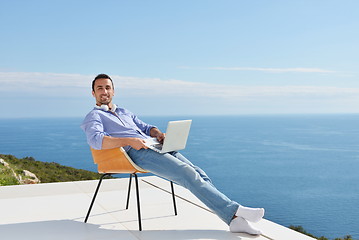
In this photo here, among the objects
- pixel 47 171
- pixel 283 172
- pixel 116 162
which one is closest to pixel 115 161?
pixel 116 162

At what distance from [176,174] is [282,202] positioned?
4362 centimetres

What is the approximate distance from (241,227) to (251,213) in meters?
0.14

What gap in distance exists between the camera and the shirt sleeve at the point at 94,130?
2.68m

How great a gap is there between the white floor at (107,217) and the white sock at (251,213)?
152mm

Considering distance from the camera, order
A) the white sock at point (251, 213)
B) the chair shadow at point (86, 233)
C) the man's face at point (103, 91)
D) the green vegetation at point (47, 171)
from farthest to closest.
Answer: the green vegetation at point (47, 171) → the man's face at point (103, 91) → the chair shadow at point (86, 233) → the white sock at point (251, 213)

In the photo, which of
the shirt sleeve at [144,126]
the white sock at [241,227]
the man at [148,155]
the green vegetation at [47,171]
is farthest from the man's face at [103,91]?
the green vegetation at [47,171]

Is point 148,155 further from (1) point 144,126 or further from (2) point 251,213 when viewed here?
(2) point 251,213

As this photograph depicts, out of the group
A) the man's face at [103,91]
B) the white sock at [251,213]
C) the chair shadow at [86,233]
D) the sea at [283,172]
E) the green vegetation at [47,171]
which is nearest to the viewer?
the white sock at [251,213]

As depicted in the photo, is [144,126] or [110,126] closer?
[110,126]

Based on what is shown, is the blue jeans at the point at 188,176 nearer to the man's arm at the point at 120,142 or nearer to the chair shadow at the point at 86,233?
the man's arm at the point at 120,142

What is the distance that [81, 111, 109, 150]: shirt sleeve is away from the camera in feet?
8.79

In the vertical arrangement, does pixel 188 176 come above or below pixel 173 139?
below

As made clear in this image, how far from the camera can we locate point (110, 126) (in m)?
2.91

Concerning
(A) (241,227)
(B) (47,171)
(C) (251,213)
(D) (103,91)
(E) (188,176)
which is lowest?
(B) (47,171)
